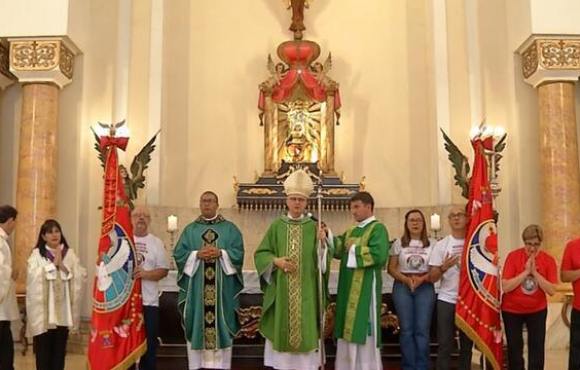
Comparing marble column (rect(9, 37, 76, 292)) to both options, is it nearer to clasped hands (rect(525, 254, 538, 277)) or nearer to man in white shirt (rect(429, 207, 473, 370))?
man in white shirt (rect(429, 207, 473, 370))

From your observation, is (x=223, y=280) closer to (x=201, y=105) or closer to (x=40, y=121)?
(x=40, y=121)

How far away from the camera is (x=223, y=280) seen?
22.5 ft

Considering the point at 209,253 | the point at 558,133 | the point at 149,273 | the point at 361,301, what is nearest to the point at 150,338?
the point at 149,273

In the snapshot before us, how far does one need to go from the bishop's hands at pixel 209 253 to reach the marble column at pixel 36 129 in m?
3.18

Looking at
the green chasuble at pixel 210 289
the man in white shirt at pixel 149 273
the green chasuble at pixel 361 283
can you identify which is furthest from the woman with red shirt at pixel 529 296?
the man in white shirt at pixel 149 273

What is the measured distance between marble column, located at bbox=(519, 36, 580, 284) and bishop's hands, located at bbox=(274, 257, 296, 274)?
157 inches

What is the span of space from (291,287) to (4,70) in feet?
17.0

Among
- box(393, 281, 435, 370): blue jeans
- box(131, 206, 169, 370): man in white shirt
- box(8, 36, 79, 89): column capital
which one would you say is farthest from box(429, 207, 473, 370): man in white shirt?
box(8, 36, 79, 89): column capital

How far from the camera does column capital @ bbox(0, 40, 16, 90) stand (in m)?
9.47

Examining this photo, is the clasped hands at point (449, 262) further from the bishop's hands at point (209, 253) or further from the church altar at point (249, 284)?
the bishop's hands at point (209, 253)

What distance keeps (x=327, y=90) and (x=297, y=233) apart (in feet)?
14.4

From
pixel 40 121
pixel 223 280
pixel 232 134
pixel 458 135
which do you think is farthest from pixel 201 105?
pixel 223 280

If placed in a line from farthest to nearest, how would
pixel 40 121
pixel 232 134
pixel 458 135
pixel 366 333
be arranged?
pixel 232 134, pixel 458 135, pixel 40 121, pixel 366 333

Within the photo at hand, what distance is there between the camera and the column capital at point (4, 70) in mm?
9469
